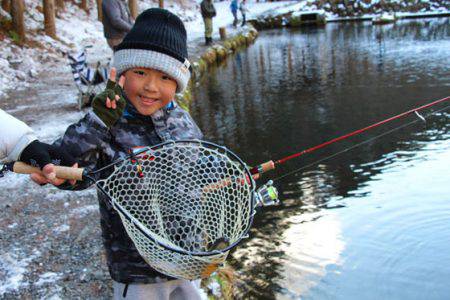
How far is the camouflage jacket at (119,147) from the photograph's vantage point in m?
1.93

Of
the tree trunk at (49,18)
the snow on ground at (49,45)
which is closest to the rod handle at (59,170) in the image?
the snow on ground at (49,45)

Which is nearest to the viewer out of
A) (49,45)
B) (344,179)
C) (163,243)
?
(163,243)

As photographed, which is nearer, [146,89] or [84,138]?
[84,138]

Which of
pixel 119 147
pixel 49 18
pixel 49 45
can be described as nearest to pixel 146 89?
pixel 119 147

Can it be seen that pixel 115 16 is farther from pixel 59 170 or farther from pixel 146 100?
pixel 59 170

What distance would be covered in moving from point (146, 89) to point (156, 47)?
0.61 ft

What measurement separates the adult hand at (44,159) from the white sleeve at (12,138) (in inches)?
0.9

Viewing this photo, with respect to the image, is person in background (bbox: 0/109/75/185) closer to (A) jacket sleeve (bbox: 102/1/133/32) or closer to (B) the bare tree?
(A) jacket sleeve (bbox: 102/1/133/32)

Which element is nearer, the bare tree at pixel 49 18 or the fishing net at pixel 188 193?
the fishing net at pixel 188 193

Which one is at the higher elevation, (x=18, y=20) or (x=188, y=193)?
(x=18, y=20)

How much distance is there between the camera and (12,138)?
179 centimetres

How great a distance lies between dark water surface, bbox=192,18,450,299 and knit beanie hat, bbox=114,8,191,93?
2402mm

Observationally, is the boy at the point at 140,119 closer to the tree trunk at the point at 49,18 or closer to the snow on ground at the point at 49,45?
the snow on ground at the point at 49,45

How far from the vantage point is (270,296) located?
12.9ft
